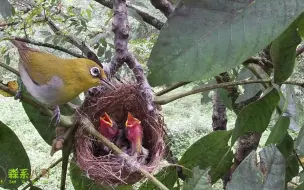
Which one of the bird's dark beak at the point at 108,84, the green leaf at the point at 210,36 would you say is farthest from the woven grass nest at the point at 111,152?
the green leaf at the point at 210,36

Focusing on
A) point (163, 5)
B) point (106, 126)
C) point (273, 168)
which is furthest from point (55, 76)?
point (273, 168)

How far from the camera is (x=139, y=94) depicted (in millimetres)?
770

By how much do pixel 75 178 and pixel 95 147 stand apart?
83 mm

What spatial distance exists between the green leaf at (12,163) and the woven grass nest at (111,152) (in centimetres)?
10

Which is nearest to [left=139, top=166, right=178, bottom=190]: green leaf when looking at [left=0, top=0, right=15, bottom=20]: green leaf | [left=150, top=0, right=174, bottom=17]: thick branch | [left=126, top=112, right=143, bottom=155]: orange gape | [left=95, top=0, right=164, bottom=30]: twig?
[left=126, top=112, right=143, bottom=155]: orange gape

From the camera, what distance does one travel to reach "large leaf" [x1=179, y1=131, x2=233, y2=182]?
692 mm

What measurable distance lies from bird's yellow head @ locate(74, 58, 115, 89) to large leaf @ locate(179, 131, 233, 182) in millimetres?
207

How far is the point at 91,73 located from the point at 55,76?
0.34 feet

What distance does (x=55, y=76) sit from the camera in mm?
835

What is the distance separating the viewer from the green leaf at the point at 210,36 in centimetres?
44

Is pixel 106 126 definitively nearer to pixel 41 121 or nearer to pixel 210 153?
pixel 41 121

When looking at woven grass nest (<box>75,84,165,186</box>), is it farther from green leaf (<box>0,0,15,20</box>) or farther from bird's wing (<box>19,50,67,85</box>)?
green leaf (<box>0,0,15,20</box>)

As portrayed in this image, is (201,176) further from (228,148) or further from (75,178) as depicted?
(75,178)

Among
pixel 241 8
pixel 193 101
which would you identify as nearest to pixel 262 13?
pixel 241 8
